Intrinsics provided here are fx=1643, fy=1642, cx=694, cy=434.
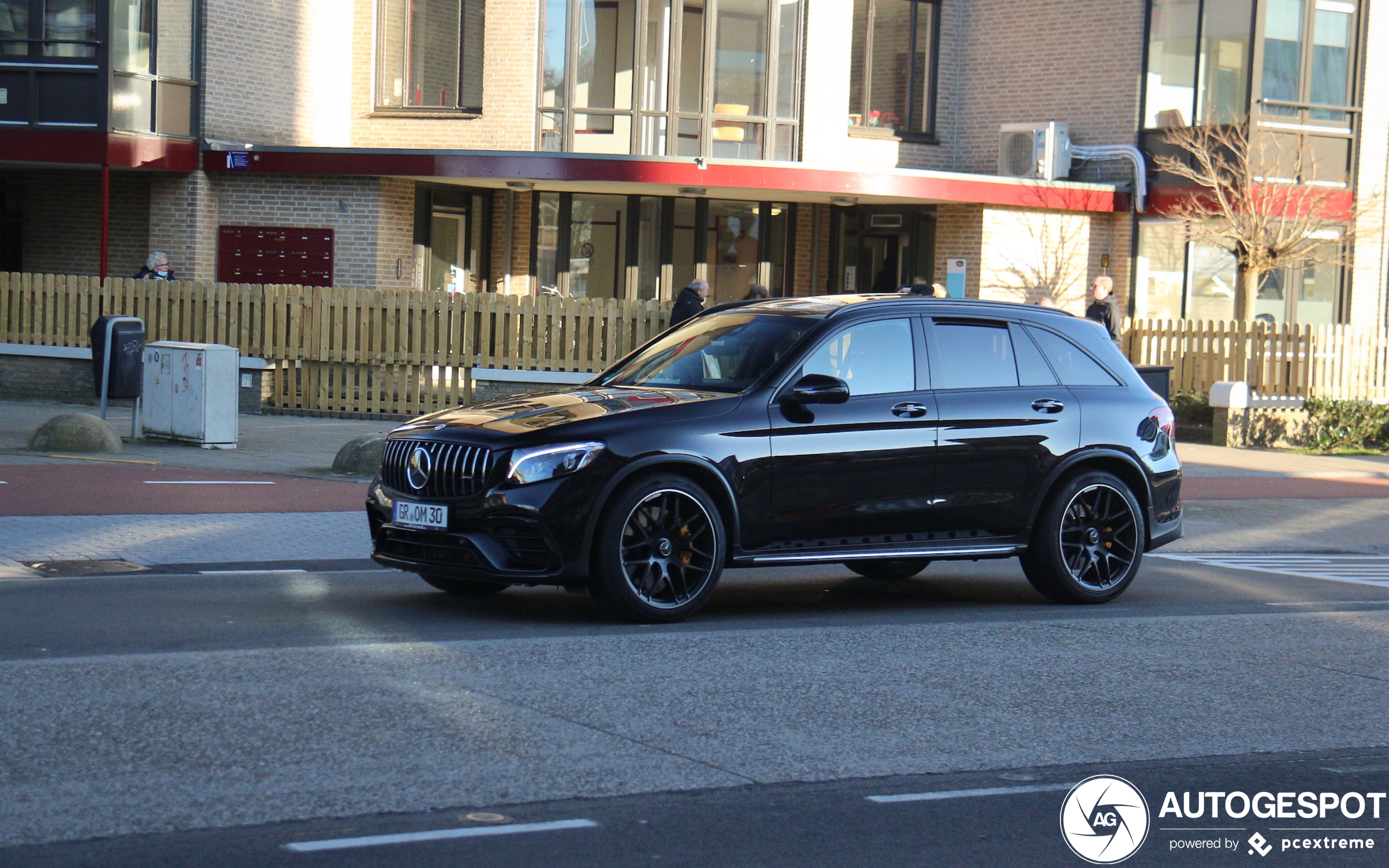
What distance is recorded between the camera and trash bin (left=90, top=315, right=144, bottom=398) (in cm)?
1588

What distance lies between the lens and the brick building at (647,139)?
23.3m

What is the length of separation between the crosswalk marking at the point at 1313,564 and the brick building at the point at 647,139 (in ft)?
40.6

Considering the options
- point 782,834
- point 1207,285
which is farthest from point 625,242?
point 782,834

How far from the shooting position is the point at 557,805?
509cm

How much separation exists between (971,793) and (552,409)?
136 inches

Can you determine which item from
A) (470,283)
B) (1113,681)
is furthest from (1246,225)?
(1113,681)

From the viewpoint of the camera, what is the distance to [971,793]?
→ 17.7 feet

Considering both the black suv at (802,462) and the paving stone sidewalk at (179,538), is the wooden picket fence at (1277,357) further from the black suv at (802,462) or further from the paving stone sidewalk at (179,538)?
the paving stone sidewalk at (179,538)

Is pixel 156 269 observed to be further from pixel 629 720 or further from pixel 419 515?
pixel 629 720

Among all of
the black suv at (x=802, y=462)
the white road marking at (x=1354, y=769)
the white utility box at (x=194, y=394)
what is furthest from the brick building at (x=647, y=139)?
the white road marking at (x=1354, y=769)

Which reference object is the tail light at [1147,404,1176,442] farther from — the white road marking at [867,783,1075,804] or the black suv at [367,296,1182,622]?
the white road marking at [867,783,1075,804]

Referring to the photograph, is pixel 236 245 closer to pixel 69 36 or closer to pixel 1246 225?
pixel 69 36

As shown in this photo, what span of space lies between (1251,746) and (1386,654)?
7.93 feet

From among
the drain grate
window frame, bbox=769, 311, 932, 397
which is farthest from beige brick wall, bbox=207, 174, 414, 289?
window frame, bbox=769, 311, 932, 397
